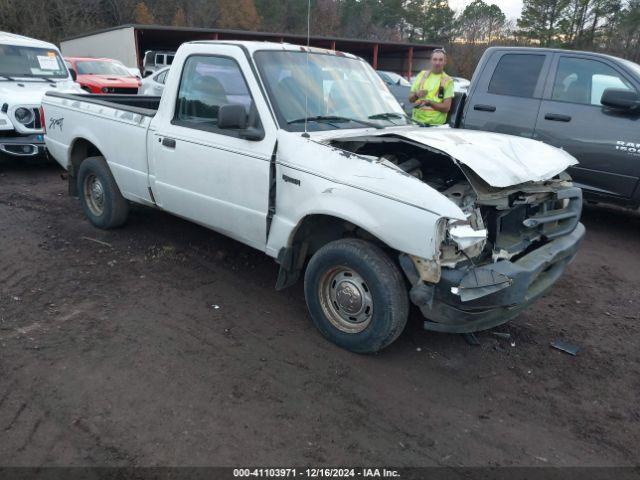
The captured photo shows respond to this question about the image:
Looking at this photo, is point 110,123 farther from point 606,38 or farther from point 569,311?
point 606,38

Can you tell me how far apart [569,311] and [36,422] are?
13.2 feet

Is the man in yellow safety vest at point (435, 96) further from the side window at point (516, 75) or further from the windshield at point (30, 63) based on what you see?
the windshield at point (30, 63)

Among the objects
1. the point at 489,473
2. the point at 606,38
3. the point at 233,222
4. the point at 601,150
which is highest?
the point at 606,38

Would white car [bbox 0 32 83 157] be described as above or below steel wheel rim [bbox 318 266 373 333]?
above

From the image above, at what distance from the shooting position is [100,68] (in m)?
15.4

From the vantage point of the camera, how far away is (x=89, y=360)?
3.43 m

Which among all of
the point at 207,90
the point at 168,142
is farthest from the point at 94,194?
the point at 207,90

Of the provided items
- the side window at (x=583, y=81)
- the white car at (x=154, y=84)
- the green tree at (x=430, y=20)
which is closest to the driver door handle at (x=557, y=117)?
the side window at (x=583, y=81)

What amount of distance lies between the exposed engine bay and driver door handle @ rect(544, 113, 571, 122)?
86.1 inches

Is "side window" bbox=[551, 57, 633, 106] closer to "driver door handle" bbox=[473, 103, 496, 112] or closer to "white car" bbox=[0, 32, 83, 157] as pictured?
"driver door handle" bbox=[473, 103, 496, 112]

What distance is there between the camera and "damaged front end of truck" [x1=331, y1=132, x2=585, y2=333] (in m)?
3.11

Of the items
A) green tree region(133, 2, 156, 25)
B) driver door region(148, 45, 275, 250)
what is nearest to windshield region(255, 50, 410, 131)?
driver door region(148, 45, 275, 250)

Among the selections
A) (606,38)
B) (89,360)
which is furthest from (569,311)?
(606,38)

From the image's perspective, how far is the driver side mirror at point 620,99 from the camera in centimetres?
553
